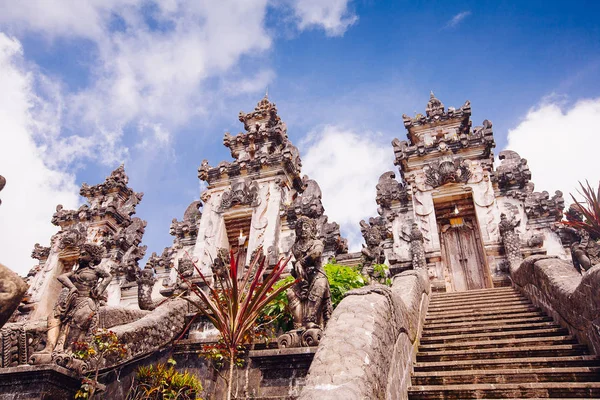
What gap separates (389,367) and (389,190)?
10509 millimetres

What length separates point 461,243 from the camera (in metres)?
12.7

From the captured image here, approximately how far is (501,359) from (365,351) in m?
2.15

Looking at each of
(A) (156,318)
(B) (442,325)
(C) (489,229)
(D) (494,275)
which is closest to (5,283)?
(A) (156,318)

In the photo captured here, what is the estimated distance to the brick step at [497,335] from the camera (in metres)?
5.40

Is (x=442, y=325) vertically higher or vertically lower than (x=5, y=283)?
higher

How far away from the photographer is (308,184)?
1488cm

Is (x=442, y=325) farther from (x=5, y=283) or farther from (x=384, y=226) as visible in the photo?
(x=384, y=226)

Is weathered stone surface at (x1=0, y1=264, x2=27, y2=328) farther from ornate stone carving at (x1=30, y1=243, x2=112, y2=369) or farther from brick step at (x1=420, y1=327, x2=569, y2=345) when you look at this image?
brick step at (x1=420, y1=327, x2=569, y2=345)

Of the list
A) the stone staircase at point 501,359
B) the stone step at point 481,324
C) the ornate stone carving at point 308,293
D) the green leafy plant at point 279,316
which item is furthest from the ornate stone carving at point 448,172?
the ornate stone carving at point 308,293

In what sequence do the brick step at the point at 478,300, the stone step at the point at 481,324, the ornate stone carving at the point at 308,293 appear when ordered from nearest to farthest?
the ornate stone carving at the point at 308,293
the stone step at the point at 481,324
the brick step at the point at 478,300

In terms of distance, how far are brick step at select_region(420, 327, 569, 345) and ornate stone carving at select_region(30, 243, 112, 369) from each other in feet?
14.7

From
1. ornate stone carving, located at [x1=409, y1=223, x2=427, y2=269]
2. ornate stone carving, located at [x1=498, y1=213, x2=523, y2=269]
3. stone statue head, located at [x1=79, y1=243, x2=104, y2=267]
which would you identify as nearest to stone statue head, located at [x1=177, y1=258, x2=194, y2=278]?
stone statue head, located at [x1=79, y1=243, x2=104, y2=267]

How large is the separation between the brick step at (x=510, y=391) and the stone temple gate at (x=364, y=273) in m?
0.01

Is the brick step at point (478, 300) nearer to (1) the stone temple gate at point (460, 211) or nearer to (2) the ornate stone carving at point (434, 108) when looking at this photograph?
(1) the stone temple gate at point (460, 211)
